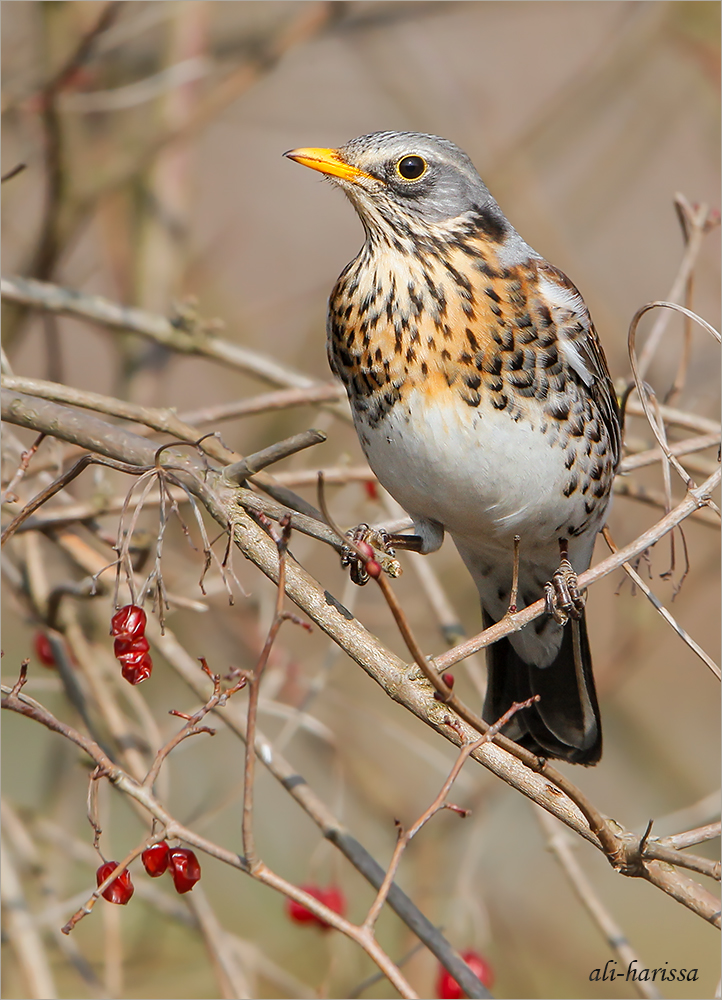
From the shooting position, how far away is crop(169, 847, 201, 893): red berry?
1903 mm

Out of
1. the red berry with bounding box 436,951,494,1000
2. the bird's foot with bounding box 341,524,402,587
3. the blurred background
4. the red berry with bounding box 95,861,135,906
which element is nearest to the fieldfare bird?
the bird's foot with bounding box 341,524,402,587

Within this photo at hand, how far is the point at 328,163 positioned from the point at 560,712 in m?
1.65

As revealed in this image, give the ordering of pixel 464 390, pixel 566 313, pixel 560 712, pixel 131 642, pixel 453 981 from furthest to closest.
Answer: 1. pixel 560 712
2. pixel 453 981
3. pixel 566 313
4. pixel 464 390
5. pixel 131 642

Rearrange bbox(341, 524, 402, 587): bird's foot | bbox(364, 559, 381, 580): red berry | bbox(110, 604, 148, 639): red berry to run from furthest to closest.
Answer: bbox(341, 524, 402, 587): bird's foot
bbox(110, 604, 148, 639): red berry
bbox(364, 559, 381, 580): red berry

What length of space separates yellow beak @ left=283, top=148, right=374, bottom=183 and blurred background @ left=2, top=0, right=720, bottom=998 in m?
0.65

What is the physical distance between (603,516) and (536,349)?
576 millimetres

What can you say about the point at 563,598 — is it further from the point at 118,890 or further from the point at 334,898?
the point at 118,890

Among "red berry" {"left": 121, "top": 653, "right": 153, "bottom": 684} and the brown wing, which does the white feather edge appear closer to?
the brown wing

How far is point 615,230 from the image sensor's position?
606 cm

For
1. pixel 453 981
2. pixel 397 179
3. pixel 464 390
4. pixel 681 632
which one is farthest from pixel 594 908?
→ pixel 397 179

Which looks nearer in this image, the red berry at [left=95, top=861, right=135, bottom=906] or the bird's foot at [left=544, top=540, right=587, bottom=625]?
the red berry at [left=95, top=861, right=135, bottom=906]

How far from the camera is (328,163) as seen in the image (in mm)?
2635

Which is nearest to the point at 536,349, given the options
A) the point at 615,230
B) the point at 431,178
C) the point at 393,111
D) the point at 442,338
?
the point at 442,338

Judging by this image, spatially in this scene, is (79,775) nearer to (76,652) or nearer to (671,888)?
(76,652)
